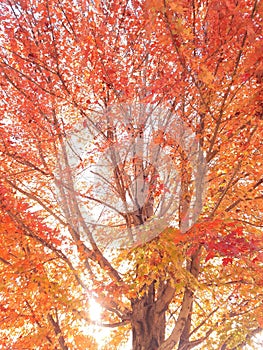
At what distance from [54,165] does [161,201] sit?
245 cm

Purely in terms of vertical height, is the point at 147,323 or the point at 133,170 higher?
the point at 133,170

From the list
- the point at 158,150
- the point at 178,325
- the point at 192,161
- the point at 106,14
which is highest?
the point at 106,14

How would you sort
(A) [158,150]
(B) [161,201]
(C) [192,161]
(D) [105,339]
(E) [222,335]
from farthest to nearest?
1. (D) [105,339]
2. (E) [222,335]
3. (B) [161,201]
4. (A) [158,150]
5. (C) [192,161]

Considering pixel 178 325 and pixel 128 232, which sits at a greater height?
pixel 128 232

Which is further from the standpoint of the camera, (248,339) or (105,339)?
(105,339)

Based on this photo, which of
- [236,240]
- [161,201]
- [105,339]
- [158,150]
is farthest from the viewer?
[105,339]

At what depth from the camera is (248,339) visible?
25.0 feet

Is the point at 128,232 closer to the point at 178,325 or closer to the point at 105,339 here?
the point at 178,325

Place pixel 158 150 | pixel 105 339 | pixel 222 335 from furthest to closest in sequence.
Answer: pixel 105 339, pixel 222 335, pixel 158 150

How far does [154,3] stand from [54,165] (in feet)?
15.4

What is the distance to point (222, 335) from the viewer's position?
7.41 meters

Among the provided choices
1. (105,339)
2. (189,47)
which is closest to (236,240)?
(189,47)

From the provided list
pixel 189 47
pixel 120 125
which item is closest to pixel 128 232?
pixel 120 125

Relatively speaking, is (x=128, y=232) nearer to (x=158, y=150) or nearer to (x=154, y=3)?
(x=158, y=150)
